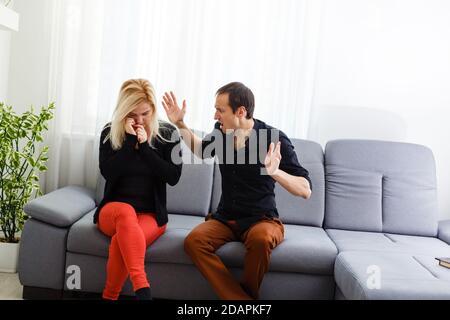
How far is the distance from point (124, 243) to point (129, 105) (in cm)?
67

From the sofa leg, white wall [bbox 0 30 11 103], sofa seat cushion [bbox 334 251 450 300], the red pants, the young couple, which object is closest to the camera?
sofa seat cushion [bbox 334 251 450 300]

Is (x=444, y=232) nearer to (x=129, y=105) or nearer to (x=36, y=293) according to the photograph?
(x=129, y=105)

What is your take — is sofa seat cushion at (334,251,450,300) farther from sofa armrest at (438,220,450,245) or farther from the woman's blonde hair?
the woman's blonde hair

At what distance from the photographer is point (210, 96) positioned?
326 centimetres

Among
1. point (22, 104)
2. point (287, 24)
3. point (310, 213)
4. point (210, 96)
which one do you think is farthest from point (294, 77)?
point (22, 104)

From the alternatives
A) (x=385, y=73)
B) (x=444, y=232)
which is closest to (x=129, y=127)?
(x=385, y=73)

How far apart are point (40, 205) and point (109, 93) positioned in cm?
103

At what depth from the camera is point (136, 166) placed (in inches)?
95.7

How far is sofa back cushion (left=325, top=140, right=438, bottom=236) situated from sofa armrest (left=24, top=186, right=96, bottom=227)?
57.6 inches

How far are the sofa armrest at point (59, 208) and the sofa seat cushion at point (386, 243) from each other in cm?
138

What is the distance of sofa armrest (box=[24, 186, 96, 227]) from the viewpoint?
8.00 ft

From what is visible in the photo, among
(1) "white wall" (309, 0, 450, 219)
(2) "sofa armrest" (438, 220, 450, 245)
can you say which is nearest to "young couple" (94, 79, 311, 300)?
(1) "white wall" (309, 0, 450, 219)
